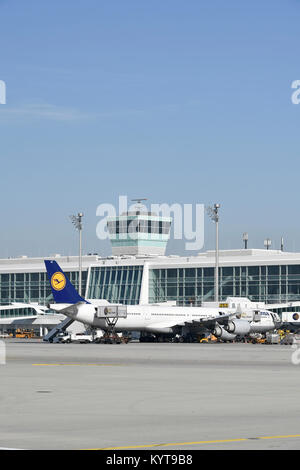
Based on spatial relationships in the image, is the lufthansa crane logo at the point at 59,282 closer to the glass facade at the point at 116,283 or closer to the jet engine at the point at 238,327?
the jet engine at the point at 238,327

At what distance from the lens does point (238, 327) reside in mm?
105000

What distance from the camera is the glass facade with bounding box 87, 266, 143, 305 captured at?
174500 mm

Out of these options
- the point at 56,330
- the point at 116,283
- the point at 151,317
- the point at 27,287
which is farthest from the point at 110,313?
the point at 27,287

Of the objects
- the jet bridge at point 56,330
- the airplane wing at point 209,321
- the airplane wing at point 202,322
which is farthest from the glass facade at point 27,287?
the airplane wing at point 209,321

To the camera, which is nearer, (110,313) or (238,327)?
(110,313)

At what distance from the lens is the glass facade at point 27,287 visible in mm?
182875

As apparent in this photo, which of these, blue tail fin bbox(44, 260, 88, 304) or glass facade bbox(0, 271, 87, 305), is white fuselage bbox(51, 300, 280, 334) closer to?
blue tail fin bbox(44, 260, 88, 304)

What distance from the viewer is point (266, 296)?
161 meters

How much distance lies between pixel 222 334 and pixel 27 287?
88.1m

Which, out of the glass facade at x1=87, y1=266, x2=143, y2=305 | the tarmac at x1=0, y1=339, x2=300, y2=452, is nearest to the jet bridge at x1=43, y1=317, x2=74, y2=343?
the tarmac at x1=0, y1=339, x2=300, y2=452

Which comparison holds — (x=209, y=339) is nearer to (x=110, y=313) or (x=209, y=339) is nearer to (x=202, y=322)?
(x=202, y=322)
